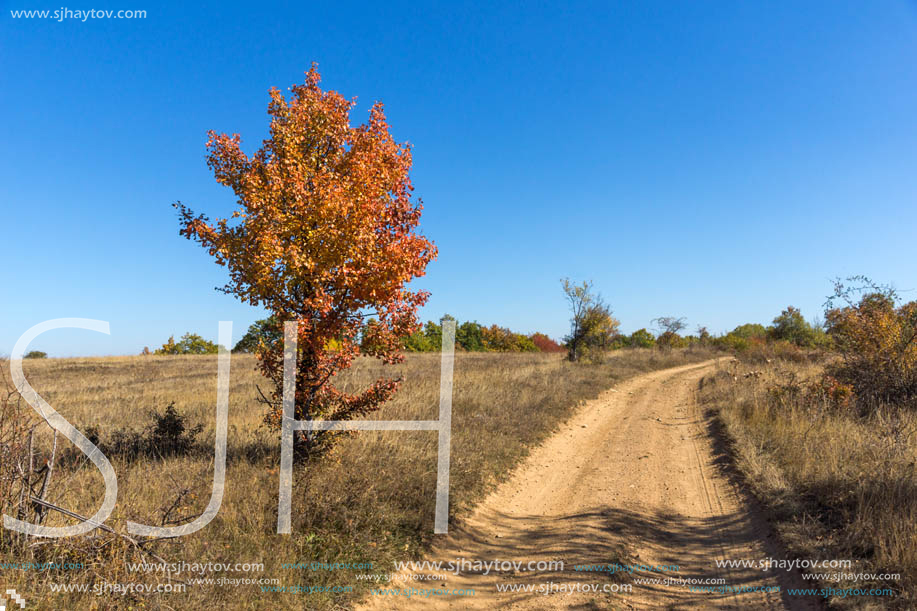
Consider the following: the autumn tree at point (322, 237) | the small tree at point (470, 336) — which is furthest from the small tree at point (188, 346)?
the autumn tree at point (322, 237)

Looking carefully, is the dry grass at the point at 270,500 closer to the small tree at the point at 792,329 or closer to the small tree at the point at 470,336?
the small tree at the point at 792,329

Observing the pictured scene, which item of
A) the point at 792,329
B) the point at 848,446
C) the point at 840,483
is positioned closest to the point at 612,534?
the point at 840,483

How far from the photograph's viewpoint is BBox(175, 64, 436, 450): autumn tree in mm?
6398

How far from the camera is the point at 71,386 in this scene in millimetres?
20000

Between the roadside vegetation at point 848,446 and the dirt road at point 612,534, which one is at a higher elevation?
the roadside vegetation at point 848,446

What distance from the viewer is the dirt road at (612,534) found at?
5.05m

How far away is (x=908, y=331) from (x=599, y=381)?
36.1ft

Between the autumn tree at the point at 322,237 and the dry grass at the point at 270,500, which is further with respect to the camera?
the autumn tree at the point at 322,237

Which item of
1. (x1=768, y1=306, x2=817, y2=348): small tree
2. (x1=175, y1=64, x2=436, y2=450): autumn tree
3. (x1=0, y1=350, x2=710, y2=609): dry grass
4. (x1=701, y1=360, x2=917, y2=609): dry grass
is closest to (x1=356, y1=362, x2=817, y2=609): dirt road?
(x1=701, y1=360, x2=917, y2=609): dry grass

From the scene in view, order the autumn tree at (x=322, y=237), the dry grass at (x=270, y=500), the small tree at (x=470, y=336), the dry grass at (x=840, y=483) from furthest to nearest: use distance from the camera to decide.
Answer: the small tree at (x=470, y=336) < the autumn tree at (x=322, y=237) < the dry grass at (x=840, y=483) < the dry grass at (x=270, y=500)

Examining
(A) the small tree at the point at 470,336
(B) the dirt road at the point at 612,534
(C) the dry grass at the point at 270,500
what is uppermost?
(A) the small tree at the point at 470,336

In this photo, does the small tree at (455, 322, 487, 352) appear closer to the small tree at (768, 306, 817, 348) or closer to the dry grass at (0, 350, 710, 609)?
the small tree at (768, 306, 817, 348)

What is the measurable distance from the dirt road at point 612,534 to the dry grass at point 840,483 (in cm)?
45

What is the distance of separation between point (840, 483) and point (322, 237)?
7.95 meters
